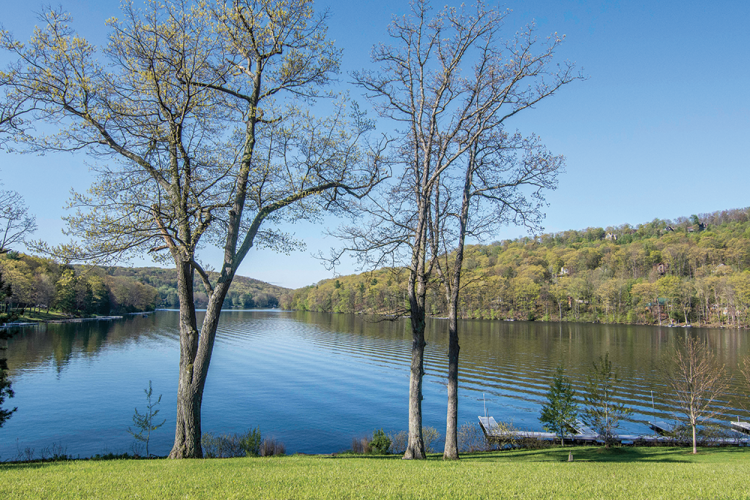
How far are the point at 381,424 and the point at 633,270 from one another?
118 m

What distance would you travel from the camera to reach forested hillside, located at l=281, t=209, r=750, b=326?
84.1m

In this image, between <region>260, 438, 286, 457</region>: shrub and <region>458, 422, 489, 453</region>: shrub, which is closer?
<region>260, 438, 286, 457</region>: shrub

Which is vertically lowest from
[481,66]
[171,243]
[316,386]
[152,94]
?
[316,386]

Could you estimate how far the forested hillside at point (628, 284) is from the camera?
8412 centimetres

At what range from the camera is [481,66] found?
451 inches

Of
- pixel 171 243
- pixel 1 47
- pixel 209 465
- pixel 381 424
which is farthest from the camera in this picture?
pixel 381 424

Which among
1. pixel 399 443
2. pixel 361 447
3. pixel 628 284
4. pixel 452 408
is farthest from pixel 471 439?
pixel 628 284

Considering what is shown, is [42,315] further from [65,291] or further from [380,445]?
[380,445]

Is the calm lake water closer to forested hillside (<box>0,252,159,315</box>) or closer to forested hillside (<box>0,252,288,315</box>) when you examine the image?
forested hillside (<box>0,252,288,315</box>)

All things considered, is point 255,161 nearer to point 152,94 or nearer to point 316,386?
point 152,94

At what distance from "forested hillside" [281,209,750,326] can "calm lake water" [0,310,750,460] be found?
21749 mm

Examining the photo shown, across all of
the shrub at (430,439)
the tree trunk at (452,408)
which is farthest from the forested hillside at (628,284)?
the tree trunk at (452,408)

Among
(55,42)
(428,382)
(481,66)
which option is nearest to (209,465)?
(55,42)

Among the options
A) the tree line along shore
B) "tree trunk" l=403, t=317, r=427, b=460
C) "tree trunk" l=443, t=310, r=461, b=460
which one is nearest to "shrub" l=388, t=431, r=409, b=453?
"tree trunk" l=443, t=310, r=461, b=460
